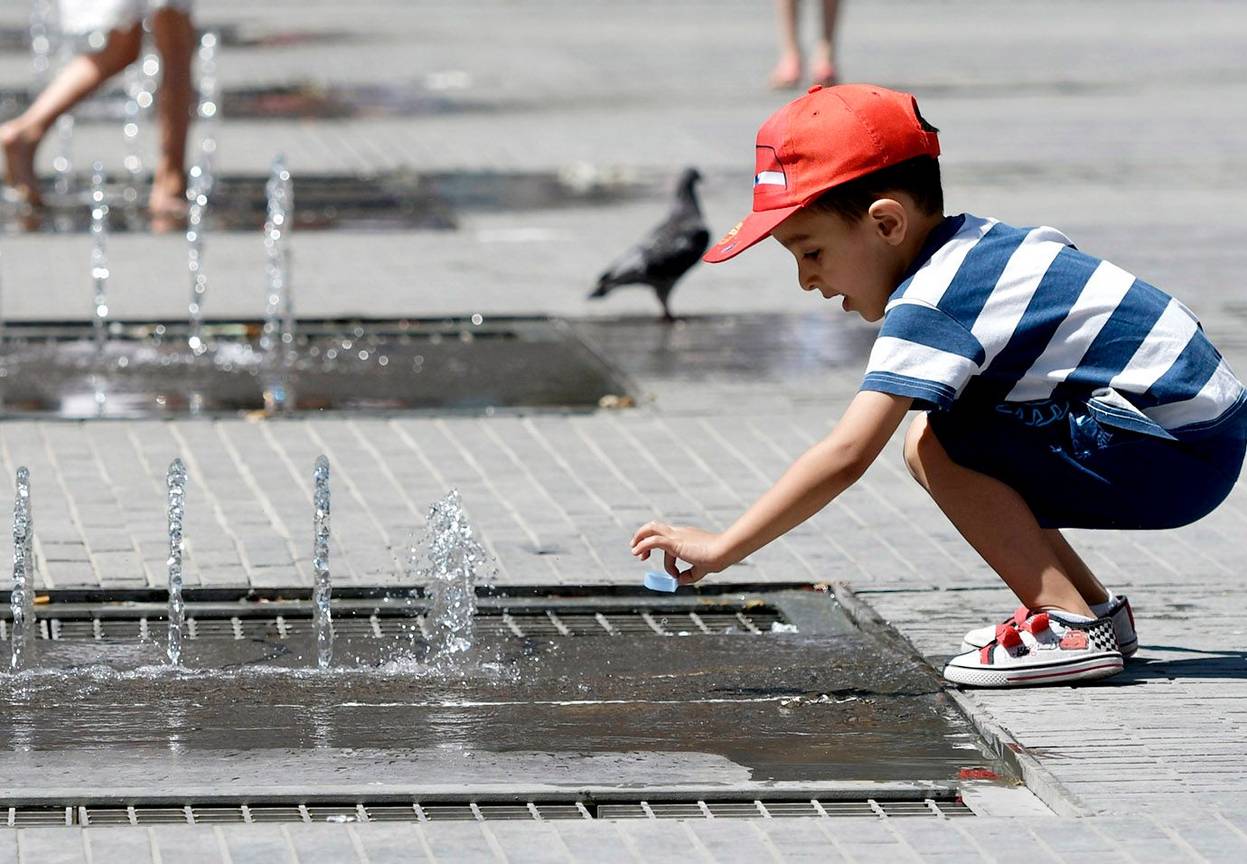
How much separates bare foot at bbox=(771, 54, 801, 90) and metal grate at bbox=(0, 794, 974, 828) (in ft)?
38.5

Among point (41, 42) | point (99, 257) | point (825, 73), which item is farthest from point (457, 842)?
point (41, 42)

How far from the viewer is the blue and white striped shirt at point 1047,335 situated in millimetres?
4258

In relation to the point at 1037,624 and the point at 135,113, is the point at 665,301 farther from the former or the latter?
the point at 135,113

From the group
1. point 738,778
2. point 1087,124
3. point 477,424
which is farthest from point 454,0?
point 738,778

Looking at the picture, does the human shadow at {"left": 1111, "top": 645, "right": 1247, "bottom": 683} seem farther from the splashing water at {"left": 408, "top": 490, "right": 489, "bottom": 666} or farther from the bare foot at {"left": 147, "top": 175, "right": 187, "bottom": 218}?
the bare foot at {"left": 147, "top": 175, "right": 187, "bottom": 218}

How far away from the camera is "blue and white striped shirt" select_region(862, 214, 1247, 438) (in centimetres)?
426

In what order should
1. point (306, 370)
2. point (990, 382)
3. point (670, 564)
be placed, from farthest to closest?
point (306, 370) < point (990, 382) < point (670, 564)

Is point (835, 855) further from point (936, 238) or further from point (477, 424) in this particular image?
point (477, 424)

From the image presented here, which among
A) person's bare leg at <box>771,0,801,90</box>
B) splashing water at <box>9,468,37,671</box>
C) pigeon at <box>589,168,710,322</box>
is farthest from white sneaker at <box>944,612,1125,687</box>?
person's bare leg at <box>771,0,801,90</box>

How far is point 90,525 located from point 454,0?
59.2 ft

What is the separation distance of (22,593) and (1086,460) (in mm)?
2197

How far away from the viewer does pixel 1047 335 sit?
14.3 feet

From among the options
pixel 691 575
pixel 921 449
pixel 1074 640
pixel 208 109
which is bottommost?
pixel 208 109

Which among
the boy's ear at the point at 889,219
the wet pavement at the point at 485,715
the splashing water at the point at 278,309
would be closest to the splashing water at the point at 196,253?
the splashing water at the point at 278,309
